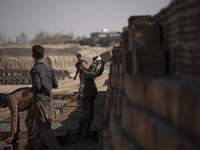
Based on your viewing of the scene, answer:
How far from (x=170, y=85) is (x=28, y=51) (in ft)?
103

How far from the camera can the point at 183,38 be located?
195cm

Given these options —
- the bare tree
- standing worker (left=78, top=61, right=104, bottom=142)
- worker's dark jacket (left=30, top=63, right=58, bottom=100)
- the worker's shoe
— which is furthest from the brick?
the bare tree

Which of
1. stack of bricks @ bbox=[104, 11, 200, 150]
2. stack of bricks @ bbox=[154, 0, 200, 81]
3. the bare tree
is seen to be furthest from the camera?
the bare tree

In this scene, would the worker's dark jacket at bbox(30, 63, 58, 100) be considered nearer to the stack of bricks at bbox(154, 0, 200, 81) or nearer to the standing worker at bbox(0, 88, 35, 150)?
the standing worker at bbox(0, 88, 35, 150)

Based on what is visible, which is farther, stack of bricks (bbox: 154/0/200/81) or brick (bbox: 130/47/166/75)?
brick (bbox: 130/47/166/75)

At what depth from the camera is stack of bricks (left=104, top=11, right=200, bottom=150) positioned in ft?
4.81

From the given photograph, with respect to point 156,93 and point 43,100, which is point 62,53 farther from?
point 156,93

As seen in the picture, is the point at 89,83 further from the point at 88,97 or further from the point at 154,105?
the point at 154,105

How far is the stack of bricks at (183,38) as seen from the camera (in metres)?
1.82

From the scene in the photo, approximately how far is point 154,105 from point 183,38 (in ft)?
1.71

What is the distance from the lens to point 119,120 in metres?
2.95

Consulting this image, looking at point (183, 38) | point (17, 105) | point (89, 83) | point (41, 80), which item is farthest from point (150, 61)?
point (89, 83)

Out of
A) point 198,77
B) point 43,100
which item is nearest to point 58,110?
point 43,100

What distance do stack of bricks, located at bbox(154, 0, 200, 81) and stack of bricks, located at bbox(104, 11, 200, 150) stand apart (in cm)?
9
